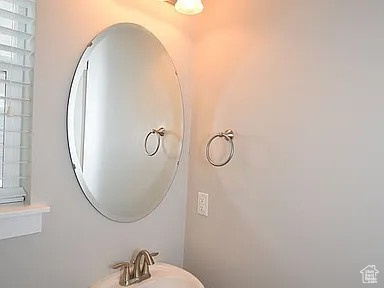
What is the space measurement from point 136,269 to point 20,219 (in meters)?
0.52

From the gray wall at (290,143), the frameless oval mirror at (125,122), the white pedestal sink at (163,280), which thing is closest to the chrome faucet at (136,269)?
the white pedestal sink at (163,280)

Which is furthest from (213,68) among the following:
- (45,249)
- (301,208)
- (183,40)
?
(45,249)

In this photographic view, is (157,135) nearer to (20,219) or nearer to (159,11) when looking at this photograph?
(159,11)

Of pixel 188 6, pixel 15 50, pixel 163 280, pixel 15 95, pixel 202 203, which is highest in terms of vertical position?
pixel 188 6

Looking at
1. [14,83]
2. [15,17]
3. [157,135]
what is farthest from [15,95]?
[157,135]

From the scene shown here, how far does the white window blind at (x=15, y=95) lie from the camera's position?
1031mm

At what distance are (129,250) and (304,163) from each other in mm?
822

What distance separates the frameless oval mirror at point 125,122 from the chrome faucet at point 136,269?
0.17 m

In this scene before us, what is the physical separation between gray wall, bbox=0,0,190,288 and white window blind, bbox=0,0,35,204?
0.09 feet

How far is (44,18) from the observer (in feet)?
3.58

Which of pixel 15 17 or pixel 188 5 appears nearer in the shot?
pixel 15 17

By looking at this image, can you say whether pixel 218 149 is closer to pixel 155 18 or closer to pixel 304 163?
pixel 304 163

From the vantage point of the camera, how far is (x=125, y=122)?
1.39 metres

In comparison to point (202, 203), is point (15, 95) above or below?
above
